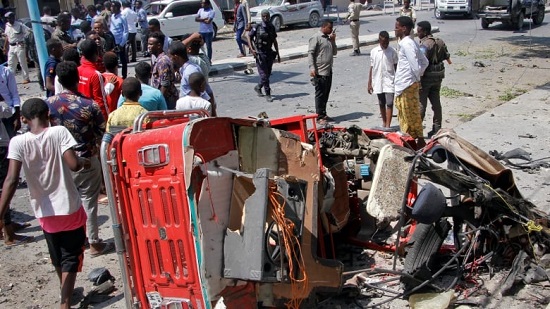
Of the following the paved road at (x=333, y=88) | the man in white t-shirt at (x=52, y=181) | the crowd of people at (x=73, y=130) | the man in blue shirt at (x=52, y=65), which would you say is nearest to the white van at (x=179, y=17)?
the paved road at (x=333, y=88)

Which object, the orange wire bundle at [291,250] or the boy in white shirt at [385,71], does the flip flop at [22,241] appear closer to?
the orange wire bundle at [291,250]

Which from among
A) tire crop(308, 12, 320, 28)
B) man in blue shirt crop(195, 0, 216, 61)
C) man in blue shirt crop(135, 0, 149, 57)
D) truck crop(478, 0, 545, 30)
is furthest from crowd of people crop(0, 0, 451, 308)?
truck crop(478, 0, 545, 30)

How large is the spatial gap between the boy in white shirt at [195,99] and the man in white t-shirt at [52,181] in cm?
155

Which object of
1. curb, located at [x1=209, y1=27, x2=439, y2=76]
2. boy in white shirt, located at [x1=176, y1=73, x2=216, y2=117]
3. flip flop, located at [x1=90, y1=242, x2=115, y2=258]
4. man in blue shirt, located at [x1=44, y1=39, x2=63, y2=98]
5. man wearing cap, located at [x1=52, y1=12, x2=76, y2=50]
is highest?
man wearing cap, located at [x1=52, y1=12, x2=76, y2=50]

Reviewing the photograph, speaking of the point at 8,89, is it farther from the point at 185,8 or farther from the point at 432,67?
the point at 185,8

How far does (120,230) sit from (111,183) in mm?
322

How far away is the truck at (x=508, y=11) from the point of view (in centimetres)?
2270

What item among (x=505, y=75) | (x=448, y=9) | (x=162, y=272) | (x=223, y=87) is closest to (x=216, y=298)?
(x=162, y=272)

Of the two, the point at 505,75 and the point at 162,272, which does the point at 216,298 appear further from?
the point at 505,75

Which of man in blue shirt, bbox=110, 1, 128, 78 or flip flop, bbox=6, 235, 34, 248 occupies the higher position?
man in blue shirt, bbox=110, 1, 128, 78

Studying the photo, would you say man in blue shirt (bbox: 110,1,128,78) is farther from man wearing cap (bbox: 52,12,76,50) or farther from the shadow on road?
the shadow on road

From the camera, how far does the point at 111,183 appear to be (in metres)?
3.91

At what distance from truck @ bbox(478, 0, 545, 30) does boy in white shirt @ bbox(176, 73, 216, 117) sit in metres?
19.7

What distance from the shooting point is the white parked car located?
2394cm
